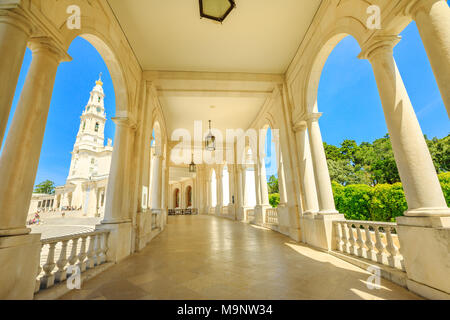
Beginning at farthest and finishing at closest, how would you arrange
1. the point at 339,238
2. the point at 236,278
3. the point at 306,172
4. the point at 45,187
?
the point at 45,187 → the point at 306,172 → the point at 339,238 → the point at 236,278

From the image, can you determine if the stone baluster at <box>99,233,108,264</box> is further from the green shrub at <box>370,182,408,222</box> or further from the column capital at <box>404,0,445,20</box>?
the green shrub at <box>370,182,408,222</box>

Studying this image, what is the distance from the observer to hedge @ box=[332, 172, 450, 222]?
11.0 meters

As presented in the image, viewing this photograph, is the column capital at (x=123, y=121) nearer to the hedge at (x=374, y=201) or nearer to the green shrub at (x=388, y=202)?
the hedge at (x=374, y=201)

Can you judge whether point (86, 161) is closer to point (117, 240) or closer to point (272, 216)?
point (272, 216)

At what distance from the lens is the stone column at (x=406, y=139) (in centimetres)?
249

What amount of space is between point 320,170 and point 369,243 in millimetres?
2003

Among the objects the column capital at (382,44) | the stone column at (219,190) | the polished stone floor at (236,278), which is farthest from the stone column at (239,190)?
the column capital at (382,44)

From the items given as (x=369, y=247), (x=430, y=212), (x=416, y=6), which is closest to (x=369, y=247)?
(x=369, y=247)

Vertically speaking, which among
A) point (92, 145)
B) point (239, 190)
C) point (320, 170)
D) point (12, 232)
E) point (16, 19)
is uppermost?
point (92, 145)

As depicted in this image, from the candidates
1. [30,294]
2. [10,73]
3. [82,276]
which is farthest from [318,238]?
[10,73]

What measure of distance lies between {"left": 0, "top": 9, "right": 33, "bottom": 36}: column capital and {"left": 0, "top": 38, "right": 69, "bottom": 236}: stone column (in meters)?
0.34

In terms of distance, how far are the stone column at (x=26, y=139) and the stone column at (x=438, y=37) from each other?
5134 millimetres

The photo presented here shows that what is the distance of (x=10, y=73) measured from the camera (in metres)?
2.09

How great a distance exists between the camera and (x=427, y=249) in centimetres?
235
